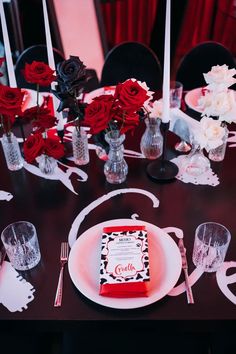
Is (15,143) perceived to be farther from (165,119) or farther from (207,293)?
(207,293)

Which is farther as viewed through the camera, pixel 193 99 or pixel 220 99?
A: pixel 193 99

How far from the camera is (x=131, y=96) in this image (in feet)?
3.20

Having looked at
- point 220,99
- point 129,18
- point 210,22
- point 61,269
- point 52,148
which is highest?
point 220,99

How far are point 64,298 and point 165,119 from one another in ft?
1.87

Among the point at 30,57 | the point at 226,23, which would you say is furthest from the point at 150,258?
the point at 226,23

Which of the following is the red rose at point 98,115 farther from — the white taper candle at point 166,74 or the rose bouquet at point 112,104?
the white taper candle at point 166,74

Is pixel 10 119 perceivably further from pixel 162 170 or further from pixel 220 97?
pixel 220 97

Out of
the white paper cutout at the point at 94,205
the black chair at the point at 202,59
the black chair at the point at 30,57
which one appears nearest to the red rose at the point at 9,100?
the white paper cutout at the point at 94,205

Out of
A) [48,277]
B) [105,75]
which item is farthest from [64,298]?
[105,75]

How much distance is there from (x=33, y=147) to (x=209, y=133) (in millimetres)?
501

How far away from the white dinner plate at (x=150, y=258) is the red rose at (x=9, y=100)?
0.40 m

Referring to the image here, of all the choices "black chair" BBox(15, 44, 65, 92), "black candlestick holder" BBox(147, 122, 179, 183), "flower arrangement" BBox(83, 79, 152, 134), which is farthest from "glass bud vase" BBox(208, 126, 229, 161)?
"black chair" BBox(15, 44, 65, 92)

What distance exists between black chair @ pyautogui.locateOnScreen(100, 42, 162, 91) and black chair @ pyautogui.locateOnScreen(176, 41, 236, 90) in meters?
0.13

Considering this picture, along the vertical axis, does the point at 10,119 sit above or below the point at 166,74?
below
